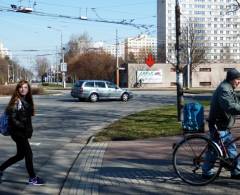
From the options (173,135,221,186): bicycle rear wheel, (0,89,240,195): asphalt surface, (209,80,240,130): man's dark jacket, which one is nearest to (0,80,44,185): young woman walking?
(0,89,240,195): asphalt surface

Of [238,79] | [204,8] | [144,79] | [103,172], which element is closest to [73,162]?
[103,172]

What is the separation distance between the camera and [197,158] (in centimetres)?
807

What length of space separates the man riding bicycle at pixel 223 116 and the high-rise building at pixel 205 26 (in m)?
19.0

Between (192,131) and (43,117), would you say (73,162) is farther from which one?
(43,117)

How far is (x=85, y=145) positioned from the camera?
13.5 m

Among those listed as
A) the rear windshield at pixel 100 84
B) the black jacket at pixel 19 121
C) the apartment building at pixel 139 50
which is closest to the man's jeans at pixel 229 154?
the black jacket at pixel 19 121

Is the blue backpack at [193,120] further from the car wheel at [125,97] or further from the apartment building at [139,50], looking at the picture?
the apartment building at [139,50]

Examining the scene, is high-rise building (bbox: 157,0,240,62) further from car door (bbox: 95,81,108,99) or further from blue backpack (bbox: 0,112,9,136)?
blue backpack (bbox: 0,112,9,136)

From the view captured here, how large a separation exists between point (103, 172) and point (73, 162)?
61.0 inches

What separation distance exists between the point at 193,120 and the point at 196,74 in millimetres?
73508

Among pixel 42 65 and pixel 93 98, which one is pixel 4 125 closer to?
pixel 93 98

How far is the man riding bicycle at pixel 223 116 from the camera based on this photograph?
767 centimetres

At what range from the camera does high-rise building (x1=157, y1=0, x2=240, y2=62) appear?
136 feet

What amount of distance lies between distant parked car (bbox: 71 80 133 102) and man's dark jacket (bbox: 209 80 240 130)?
29.3 m
